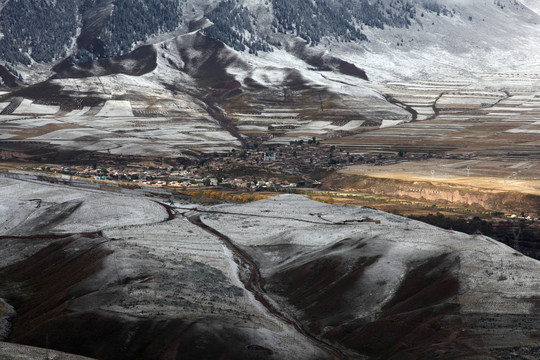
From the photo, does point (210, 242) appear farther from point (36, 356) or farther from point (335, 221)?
point (36, 356)

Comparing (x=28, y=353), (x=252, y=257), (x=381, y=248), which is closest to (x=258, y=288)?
(x=381, y=248)

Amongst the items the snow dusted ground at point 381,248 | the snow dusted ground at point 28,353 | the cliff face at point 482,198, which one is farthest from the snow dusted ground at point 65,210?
the snow dusted ground at point 28,353

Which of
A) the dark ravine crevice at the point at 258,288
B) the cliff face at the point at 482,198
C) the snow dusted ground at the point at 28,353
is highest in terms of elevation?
the snow dusted ground at the point at 28,353

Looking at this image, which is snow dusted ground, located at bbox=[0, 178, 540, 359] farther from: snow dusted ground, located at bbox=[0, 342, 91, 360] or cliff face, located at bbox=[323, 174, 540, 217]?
cliff face, located at bbox=[323, 174, 540, 217]

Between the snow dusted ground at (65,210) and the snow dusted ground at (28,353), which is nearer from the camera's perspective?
the snow dusted ground at (28,353)

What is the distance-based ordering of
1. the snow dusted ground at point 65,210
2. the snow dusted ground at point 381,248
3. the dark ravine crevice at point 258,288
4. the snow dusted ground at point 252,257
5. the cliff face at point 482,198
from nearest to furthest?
the dark ravine crevice at point 258,288 < the snow dusted ground at point 252,257 < the snow dusted ground at point 381,248 < the snow dusted ground at point 65,210 < the cliff face at point 482,198

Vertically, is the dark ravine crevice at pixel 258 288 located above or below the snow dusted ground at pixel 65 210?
above

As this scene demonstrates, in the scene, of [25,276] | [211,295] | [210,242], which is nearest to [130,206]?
[210,242]

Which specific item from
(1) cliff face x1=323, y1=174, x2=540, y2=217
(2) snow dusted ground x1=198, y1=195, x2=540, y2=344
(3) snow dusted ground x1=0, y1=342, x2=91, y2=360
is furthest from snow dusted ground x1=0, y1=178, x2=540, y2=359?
(1) cliff face x1=323, y1=174, x2=540, y2=217

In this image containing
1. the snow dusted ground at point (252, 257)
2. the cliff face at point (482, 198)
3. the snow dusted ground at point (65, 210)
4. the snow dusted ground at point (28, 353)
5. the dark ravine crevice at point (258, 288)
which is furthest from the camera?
the cliff face at point (482, 198)

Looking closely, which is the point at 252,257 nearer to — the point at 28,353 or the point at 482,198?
the point at 28,353

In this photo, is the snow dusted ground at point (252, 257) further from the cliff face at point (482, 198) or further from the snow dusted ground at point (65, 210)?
the cliff face at point (482, 198)

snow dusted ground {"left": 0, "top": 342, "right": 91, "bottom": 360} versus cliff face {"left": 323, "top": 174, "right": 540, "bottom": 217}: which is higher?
snow dusted ground {"left": 0, "top": 342, "right": 91, "bottom": 360}
